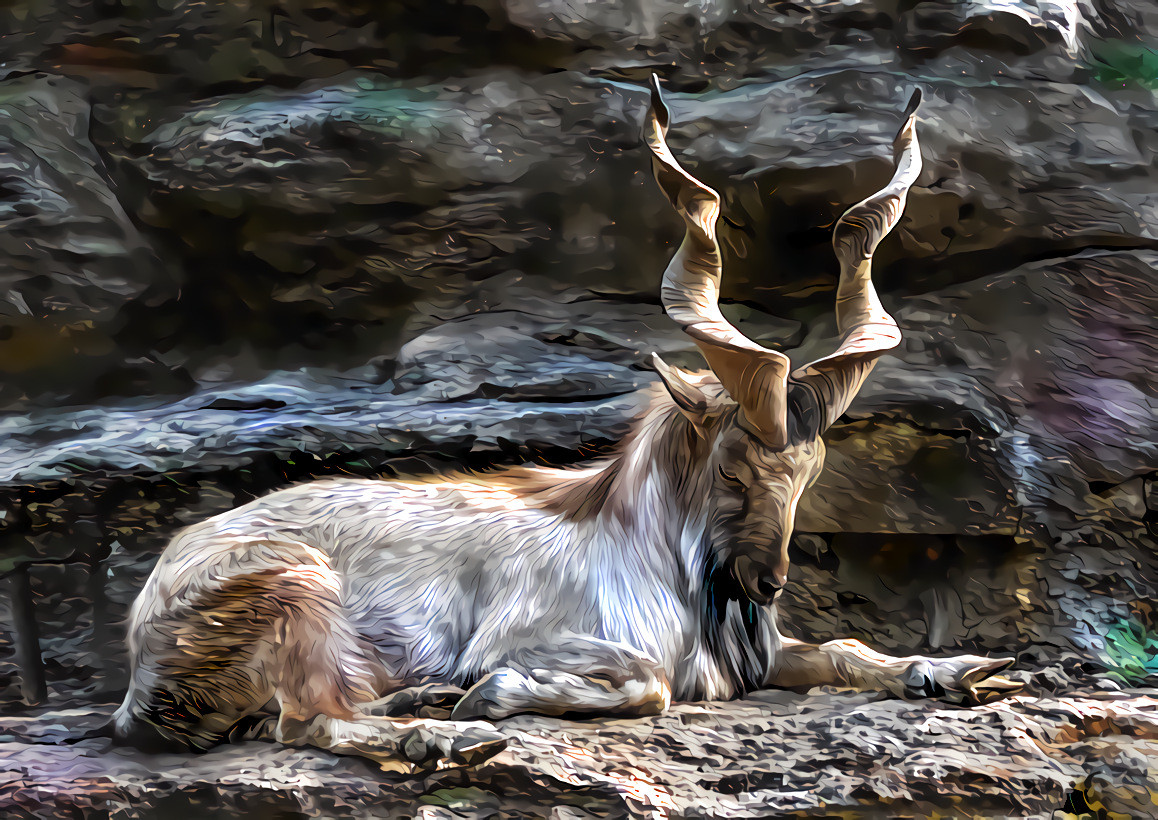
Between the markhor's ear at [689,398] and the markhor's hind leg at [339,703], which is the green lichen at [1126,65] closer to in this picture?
the markhor's ear at [689,398]

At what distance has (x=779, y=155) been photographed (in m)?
3.59

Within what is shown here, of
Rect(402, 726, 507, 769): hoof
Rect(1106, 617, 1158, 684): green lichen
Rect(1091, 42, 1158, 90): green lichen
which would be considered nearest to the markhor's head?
Rect(402, 726, 507, 769): hoof

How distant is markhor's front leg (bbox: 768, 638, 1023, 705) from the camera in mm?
2561

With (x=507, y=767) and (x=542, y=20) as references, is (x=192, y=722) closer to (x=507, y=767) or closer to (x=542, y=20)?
(x=507, y=767)

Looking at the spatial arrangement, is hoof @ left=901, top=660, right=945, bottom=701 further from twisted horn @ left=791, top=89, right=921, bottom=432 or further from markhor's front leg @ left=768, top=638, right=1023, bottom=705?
twisted horn @ left=791, top=89, right=921, bottom=432

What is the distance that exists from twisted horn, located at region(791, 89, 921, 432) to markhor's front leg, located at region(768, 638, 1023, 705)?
2.23ft

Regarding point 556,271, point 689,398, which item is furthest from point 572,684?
point 556,271

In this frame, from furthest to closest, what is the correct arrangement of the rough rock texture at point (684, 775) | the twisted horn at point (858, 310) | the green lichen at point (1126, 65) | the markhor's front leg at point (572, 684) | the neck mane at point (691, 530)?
1. the green lichen at point (1126, 65)
2. the neck mane at point (691, 530)
3. the twisted horn at point (858, 310)
4. the markhor's front leg at point (572, 684)
5. the rough rock texture at point (684, 775)

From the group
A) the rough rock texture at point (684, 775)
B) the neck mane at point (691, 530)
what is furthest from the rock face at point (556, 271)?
the rough rock texture at point (684, 775)

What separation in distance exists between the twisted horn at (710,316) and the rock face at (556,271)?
103 cm

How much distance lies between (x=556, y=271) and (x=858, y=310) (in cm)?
148

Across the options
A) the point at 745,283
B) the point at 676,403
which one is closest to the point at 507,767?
the point at 676,403

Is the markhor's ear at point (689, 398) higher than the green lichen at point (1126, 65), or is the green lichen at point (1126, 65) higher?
the green lichen at point (1126, 65)

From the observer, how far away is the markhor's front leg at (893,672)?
256cm
